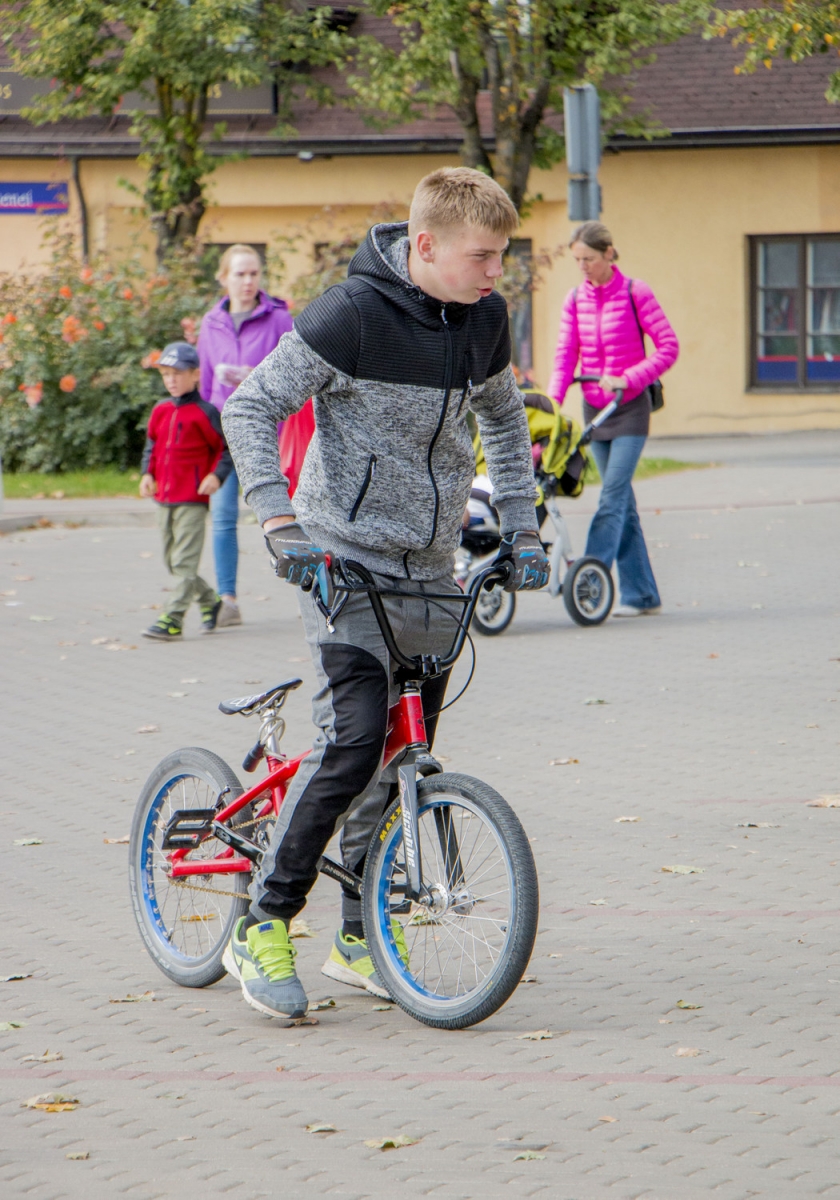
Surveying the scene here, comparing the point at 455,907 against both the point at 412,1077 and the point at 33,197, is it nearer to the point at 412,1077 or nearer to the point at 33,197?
the point at 412,1077

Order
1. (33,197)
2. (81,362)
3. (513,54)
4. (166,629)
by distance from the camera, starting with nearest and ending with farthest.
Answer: (166,629), (81,362), (513,54), (33,197)

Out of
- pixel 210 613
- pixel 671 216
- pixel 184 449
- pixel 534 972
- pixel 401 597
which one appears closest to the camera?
pixel 401 597

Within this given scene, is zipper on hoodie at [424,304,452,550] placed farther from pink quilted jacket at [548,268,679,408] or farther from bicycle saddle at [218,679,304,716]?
pink quilted jacket at [548,268,679,408]

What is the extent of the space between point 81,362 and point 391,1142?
16.5 metres

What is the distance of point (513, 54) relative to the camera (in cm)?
1970

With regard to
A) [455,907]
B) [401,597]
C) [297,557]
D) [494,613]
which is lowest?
[455,907]

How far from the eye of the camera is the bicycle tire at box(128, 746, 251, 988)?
178 inches

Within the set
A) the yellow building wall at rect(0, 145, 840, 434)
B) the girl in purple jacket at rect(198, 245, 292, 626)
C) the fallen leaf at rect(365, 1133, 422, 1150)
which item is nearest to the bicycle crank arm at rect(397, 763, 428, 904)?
the fallen leaf at rect(365, 1133, 422, 1150)

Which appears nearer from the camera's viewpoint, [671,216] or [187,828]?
[187,828]

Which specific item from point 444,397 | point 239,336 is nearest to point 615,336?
point 239,336

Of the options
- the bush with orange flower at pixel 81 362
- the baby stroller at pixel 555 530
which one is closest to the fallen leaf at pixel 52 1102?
the baby stroller at pixel 555 530

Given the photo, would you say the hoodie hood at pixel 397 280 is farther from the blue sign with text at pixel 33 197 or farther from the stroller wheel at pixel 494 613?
the blue sign with text at pixel 33 197

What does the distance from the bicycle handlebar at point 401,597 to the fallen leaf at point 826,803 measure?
2447 mm

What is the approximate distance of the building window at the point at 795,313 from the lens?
26.4 meters
